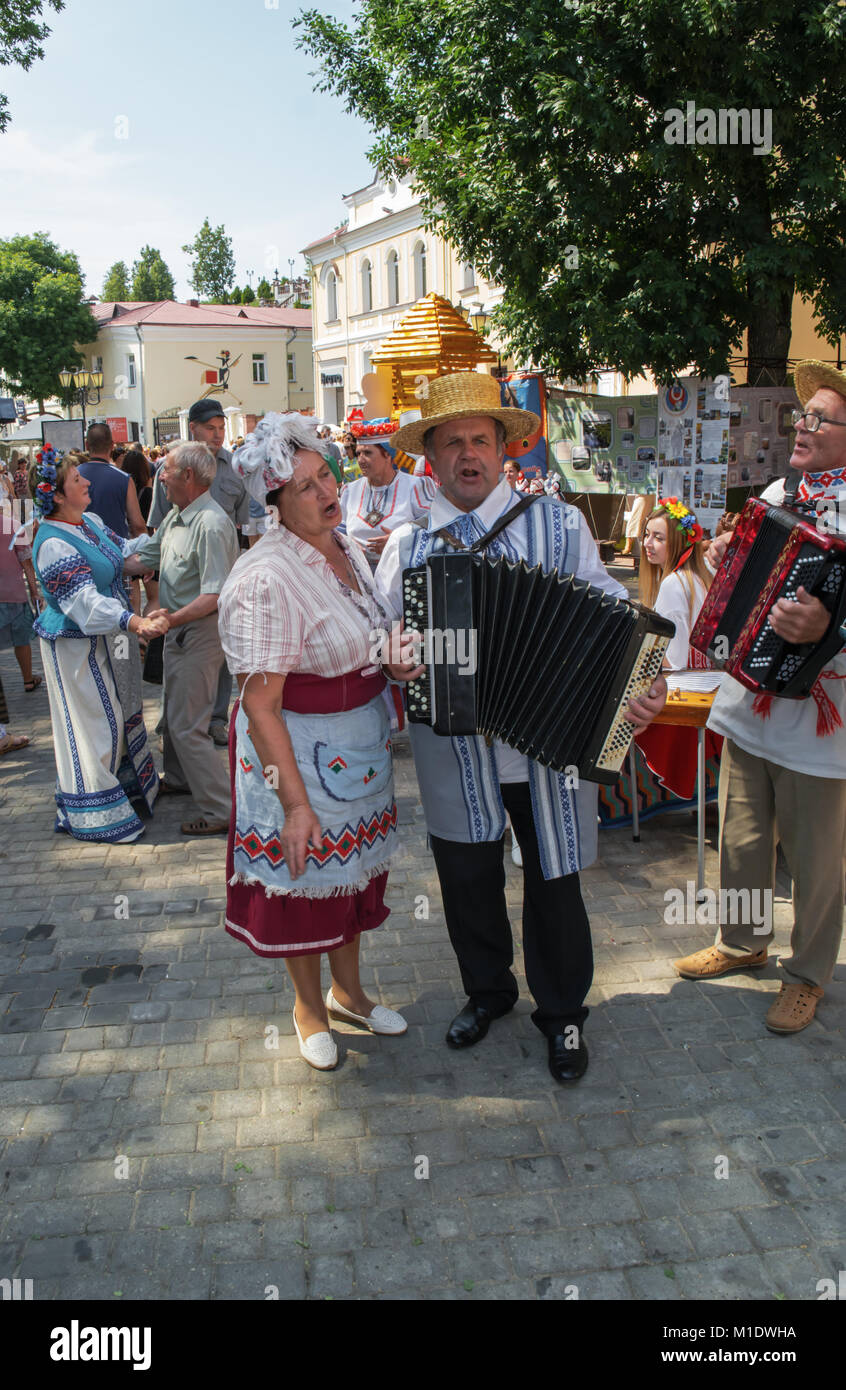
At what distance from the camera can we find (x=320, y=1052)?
341 centimetres

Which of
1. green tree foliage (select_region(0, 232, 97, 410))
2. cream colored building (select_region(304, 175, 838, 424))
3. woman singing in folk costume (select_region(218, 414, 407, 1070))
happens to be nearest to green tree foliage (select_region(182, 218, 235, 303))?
green tree foliage (select_region(0, 232, 97, 410))

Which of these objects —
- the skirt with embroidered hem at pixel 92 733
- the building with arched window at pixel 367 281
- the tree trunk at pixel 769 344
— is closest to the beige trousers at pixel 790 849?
the skirt with embroidered hem at pixel 92 733

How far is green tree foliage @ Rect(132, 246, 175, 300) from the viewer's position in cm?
8162

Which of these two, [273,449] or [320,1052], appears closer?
[273,449]

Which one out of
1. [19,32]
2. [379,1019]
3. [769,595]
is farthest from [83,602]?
[19,32]

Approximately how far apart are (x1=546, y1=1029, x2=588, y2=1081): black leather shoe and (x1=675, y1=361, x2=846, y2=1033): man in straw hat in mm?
726

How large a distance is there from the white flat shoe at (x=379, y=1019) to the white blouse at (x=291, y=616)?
130 centimetres

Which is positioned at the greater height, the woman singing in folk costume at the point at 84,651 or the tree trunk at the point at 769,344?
the tree trunk at the point at 769,344

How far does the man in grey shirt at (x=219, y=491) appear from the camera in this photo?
6.82m

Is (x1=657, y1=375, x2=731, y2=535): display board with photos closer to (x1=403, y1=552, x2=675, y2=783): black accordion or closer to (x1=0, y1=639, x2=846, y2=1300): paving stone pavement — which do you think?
(x1=0, y1=639, x2=846, y2=1300): paving stone pavement

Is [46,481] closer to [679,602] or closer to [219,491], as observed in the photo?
[219,491]

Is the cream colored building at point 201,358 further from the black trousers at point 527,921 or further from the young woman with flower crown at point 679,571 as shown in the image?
the black trousers at point 527,921

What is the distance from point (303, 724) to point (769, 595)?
1503 millimetres

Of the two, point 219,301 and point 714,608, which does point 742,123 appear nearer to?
point 714,608
